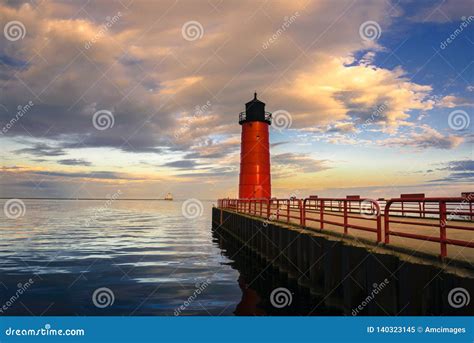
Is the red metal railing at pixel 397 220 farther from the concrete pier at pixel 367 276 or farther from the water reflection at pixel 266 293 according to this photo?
the water reflection at pixel 266 293

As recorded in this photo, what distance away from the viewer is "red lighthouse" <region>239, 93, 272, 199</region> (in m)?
32.4

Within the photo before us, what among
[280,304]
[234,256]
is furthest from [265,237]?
[280,304]

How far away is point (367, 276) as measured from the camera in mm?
7703

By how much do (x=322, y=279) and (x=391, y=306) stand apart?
3.51 metres

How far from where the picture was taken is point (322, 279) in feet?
34.1

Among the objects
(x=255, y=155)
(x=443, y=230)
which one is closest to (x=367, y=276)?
(x=443, y=230)

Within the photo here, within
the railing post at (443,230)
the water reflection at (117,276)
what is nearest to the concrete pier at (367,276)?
the railing post at (443,230)

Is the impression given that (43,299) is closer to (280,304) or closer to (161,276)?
(161,276)

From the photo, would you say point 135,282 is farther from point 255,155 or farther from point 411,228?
point 255,155

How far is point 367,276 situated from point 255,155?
25.0 metres

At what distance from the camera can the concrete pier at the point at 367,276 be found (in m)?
5.90

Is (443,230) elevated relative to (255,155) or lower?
lower

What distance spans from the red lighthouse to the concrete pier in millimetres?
17904
